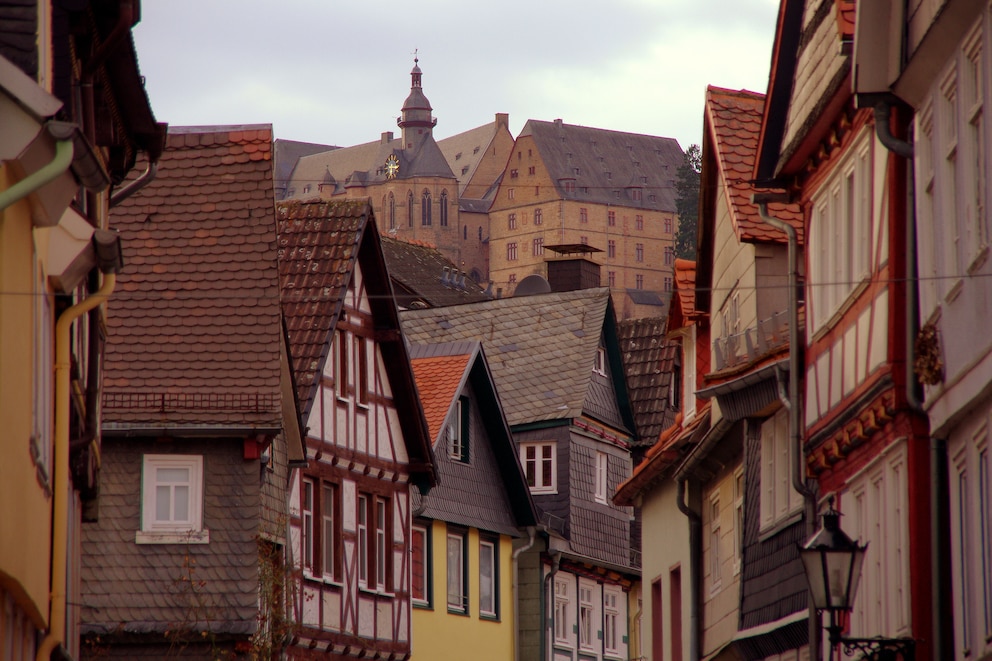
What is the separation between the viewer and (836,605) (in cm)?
1299

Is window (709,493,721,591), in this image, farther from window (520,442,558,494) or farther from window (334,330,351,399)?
window (520,442,558,494)

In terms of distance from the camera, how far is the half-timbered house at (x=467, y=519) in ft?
108

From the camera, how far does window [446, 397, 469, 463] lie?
113 feet

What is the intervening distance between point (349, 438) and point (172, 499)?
5.65 meters

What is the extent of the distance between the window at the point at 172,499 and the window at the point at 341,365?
16.5 feet

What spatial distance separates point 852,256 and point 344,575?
45.4ft

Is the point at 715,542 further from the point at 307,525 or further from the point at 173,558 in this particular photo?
the point at 307,525

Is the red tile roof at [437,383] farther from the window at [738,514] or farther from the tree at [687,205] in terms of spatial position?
the tree at [687,205]

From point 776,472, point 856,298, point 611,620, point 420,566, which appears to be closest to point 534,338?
point 611,620

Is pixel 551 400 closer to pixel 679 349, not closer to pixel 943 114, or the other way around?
pixel 679 349

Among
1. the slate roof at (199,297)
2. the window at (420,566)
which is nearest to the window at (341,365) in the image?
the slate roof at (199,297)

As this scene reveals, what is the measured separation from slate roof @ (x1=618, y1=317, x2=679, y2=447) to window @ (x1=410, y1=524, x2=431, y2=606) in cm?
816

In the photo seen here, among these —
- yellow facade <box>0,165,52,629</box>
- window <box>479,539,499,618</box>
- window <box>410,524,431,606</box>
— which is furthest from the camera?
window <box>479,539,499,618</box>

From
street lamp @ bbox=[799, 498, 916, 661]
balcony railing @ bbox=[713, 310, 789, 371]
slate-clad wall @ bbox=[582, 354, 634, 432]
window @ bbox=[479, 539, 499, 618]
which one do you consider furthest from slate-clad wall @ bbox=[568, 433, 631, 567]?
street lamp @ bbox=[799, 498, 916, 661]
